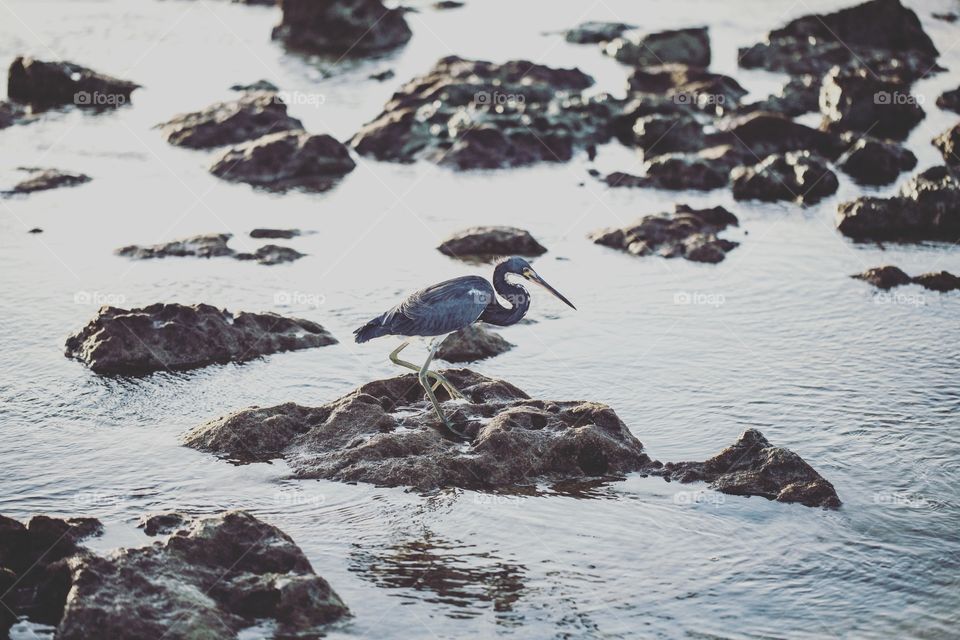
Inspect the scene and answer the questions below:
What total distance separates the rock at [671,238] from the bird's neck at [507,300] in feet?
20.8

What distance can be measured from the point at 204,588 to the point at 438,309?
444 cm

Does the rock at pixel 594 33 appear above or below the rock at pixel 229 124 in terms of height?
above

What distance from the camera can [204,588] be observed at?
8812mm

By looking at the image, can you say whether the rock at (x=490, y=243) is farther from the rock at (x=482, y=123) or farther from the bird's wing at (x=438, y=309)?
the bird's wing at (x=438, y=309)

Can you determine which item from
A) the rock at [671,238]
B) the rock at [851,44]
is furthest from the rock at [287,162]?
the rock at [851,44]

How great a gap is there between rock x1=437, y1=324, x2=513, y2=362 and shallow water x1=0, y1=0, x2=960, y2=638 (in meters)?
0.26

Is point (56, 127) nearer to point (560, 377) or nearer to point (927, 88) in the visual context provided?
point (560, 377)

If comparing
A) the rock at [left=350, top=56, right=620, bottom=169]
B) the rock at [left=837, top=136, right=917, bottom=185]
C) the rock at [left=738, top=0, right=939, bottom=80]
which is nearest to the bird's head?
the rock at [left=350, top=56, right=620, bottom=169]

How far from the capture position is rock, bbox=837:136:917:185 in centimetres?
2353

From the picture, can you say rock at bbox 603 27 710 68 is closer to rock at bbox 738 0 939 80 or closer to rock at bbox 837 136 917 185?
rock at bbox 738 0 939 80

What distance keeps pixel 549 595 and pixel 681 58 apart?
25036 mm

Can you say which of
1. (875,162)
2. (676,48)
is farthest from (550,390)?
(676,48)

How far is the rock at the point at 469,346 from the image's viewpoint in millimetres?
14969

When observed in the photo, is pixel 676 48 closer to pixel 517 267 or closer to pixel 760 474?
pixel 517 267
